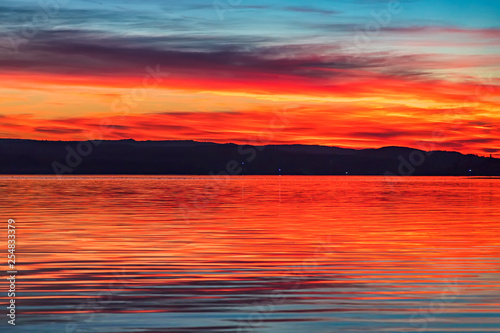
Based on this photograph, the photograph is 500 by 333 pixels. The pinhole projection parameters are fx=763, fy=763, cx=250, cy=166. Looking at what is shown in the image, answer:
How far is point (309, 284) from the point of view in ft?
60.8

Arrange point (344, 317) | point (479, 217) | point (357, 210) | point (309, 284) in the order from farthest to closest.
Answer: point (357, 210) < point (479, 217) < point (309, 284) < point (344, 317)

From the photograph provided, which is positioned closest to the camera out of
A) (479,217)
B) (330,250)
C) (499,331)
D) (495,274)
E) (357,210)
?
(499,331)

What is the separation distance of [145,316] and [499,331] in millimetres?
6457

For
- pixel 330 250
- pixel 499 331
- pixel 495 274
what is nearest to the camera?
pixel 499 331

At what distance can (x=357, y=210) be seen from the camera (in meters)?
48.9

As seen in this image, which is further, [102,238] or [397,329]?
[102,238]

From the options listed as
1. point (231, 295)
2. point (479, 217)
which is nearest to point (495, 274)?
point (231, 295)

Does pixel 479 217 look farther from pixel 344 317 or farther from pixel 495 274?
pixel 344 317

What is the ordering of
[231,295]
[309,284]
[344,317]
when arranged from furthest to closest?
[309,284] < [231,295] < [344,317]

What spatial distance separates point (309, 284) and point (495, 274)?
530 centimetres

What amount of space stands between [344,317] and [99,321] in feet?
15.1

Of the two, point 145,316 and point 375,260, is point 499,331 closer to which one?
point 145,316

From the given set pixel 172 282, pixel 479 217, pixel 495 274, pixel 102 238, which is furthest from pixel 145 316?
pixel 479 217

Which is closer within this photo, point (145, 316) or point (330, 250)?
point (145, 316)
